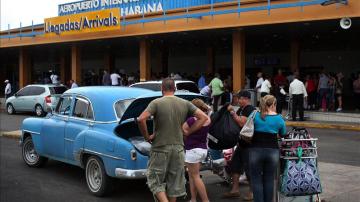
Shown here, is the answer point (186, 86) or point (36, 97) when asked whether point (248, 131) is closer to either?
point (186, 86)

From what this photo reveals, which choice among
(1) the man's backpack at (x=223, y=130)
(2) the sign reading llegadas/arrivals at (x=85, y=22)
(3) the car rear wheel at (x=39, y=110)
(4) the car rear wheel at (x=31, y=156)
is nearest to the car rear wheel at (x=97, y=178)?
(1) the man's backpack at (x=223, y=130)

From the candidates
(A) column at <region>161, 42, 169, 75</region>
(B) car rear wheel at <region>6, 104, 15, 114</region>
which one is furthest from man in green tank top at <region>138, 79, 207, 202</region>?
(A) column at <region>161, 42, 169, 75</region>

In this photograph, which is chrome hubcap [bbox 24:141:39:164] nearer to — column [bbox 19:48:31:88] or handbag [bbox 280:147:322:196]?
handbag [bbox 280:147:322:196]

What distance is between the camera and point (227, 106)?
6.77 m

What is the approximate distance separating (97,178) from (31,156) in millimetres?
2849

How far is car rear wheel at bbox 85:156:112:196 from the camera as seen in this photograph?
731cm

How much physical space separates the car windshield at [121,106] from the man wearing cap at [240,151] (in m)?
1.96

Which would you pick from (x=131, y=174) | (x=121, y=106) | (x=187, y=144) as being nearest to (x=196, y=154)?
(x=187, y=144)

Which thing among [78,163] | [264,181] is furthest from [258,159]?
[78,163]

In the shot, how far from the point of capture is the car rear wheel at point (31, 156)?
9633 mm

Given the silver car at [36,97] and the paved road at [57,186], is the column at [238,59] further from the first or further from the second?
the paved road at [57,186]

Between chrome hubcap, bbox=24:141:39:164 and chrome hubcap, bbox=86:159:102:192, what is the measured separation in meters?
2.50

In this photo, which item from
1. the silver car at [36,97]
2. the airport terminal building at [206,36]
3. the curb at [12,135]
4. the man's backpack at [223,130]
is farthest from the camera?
the silver car at [36,97]

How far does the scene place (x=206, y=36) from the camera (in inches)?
980
